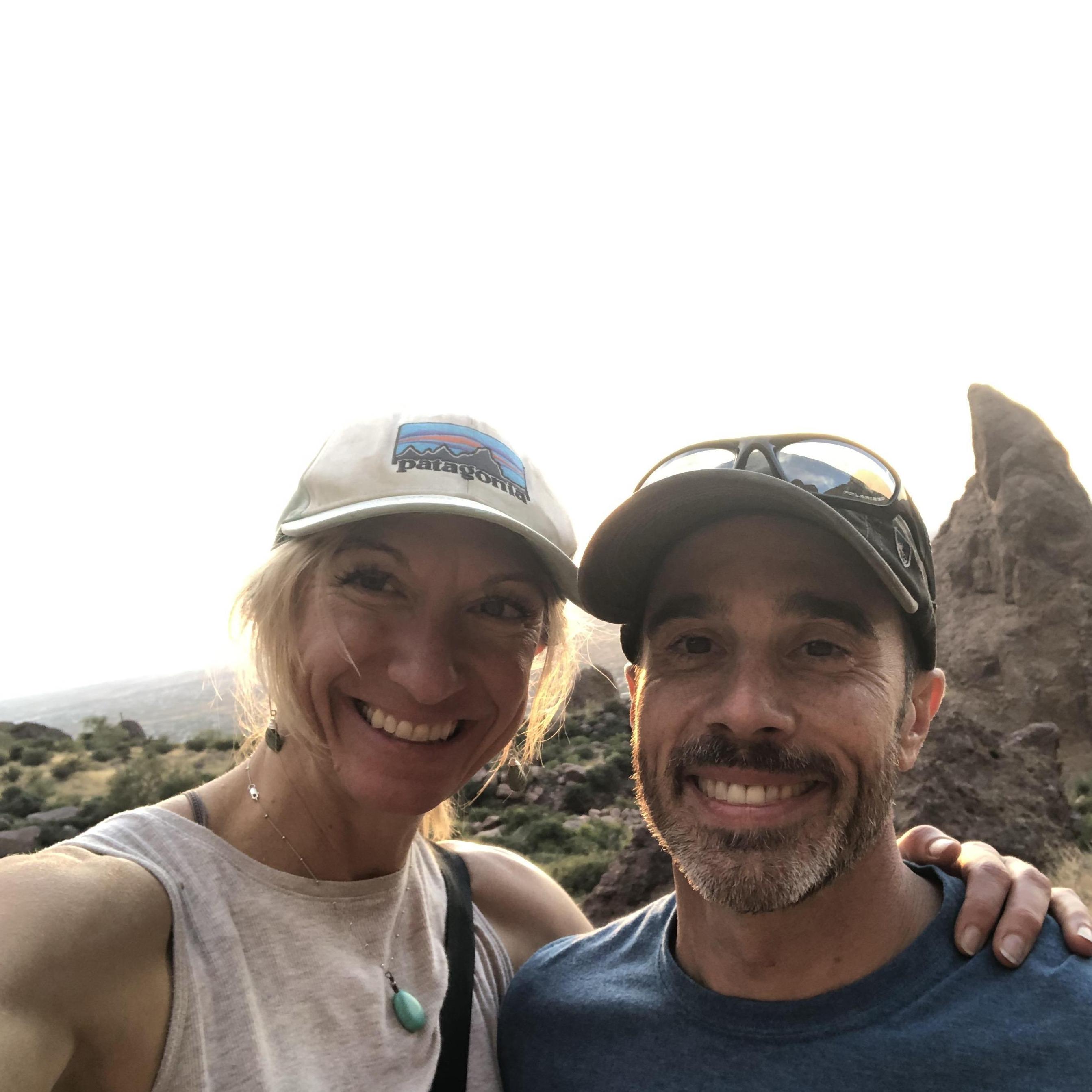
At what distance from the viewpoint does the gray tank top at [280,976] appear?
1.74m

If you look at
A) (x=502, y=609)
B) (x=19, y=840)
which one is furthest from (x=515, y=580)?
(x=19, y=840)

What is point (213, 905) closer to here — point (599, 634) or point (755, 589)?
point (755, 589)

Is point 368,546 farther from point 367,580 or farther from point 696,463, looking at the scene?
point 696,463

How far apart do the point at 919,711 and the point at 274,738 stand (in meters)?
1.88

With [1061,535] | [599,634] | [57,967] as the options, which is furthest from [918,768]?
[1061,535]

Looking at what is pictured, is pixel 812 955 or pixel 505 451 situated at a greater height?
pixel 505 451

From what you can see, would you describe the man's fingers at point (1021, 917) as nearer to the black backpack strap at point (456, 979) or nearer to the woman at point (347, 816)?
the woman at point (347, 816)

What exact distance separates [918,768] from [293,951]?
6.76 m

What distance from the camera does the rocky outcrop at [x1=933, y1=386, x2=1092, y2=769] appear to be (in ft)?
46.2

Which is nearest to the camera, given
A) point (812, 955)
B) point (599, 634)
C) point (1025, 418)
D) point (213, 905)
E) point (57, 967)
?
point (57, 967)

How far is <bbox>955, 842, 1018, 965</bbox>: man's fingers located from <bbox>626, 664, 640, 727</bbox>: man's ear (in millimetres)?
984

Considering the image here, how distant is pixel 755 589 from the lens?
2.19 m

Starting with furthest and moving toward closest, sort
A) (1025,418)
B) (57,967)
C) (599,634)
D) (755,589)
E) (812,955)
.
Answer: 1. (1025,418)
2. (599,634)
3. (755,589)
4. (812,955)
5. (57,967)

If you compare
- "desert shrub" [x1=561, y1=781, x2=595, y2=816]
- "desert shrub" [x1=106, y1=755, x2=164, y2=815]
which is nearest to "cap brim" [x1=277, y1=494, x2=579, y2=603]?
"desert shrub" [x1=561, y1=781, x2=595, y2=816]
